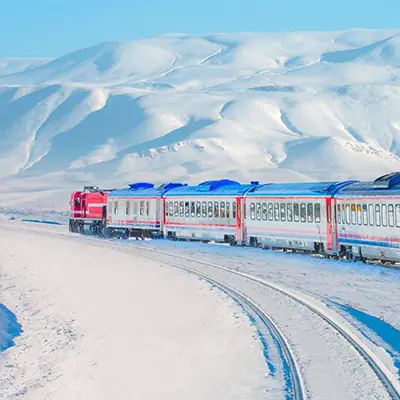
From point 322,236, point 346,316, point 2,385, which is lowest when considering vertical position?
point 2,385

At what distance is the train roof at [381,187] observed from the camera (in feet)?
103

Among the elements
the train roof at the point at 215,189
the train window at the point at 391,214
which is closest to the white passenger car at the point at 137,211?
the train roof at the point at 215,189

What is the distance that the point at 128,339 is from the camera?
75.6 feet

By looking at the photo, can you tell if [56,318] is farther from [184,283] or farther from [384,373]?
[384,373]

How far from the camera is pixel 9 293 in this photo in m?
43.0

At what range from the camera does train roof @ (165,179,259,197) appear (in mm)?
45719

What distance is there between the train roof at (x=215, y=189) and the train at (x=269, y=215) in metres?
0.06

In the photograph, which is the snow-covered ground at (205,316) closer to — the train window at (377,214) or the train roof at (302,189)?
the train window at (377,214)

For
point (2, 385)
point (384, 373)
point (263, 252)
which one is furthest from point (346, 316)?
point (263, 252)

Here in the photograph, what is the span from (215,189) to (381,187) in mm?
17459

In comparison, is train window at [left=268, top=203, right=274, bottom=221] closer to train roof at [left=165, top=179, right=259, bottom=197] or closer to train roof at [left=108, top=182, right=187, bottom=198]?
train roof at [left=165, top=179, right=259, bottom=197]

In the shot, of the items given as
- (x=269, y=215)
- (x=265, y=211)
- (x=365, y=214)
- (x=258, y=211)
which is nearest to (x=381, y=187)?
(x=365, y=214)

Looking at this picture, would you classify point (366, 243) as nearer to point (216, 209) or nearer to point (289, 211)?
point (289, 211)

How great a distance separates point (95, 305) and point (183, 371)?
14.0 m
